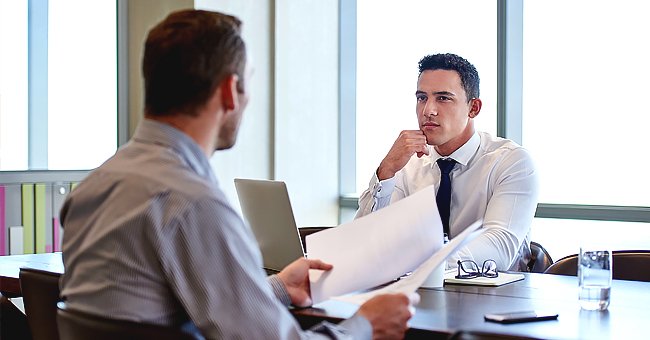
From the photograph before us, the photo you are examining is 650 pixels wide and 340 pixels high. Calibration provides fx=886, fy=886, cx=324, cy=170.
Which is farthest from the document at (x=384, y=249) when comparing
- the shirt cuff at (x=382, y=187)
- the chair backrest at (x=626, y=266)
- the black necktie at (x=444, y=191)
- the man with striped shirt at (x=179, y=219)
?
the shirt cuff at (x=382, y=187)

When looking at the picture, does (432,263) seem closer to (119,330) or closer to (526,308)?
(526,308)

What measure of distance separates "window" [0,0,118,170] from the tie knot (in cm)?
245

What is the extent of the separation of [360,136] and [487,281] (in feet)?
11.5

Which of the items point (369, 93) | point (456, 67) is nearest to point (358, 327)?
point (456, 67)

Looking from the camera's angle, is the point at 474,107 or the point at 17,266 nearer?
the point at 17,266

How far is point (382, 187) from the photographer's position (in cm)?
354

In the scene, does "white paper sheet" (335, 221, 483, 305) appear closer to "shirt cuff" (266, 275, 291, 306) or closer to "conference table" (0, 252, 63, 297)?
"shirt cuff" (266, 275, 291, 306)

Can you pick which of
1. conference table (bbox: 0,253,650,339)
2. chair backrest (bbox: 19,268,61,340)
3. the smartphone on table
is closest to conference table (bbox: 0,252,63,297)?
chair backrest (bbox: 19,268,61,340)

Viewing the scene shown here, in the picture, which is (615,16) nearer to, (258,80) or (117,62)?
(258,80)

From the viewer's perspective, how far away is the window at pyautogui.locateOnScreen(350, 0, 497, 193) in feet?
16.9

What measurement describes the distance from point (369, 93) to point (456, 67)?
2400 millimetres

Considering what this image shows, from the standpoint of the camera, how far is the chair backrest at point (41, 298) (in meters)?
1.99

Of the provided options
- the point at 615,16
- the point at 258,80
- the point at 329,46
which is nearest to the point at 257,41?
the point at 258,80

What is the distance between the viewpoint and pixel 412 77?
223 inches
